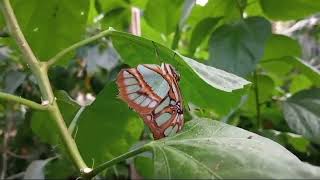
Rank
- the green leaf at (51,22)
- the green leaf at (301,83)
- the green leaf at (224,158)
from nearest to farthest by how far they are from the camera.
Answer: the green leaf at (224,158), the green leaf at (51,22), the green leaf at (301,83)

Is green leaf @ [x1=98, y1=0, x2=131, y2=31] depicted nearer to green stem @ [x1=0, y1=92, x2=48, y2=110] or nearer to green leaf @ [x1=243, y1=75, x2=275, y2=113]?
green leaf @ [x1=243, y1=75, x2=275, y2=113]

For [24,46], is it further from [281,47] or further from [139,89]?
[281,47]

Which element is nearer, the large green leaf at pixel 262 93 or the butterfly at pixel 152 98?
the butterfly at pixel 152 98

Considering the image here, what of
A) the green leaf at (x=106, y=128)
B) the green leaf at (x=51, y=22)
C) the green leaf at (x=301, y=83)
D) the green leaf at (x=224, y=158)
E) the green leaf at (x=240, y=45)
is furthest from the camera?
the green leaf at (x=301, y=83)

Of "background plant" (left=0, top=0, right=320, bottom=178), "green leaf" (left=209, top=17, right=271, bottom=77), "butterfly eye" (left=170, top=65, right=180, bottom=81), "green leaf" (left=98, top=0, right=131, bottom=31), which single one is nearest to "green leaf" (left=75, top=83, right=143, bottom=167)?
"background plant" (left=0, top=0, right=320, bottom=178)

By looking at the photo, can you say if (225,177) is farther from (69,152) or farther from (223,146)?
(69,152)

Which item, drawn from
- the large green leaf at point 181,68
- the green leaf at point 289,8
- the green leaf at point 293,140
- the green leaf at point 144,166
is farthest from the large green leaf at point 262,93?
the large green leaf at point 181,68

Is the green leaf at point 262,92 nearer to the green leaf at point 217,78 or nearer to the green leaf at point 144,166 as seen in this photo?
the green leaf at point 144,166
